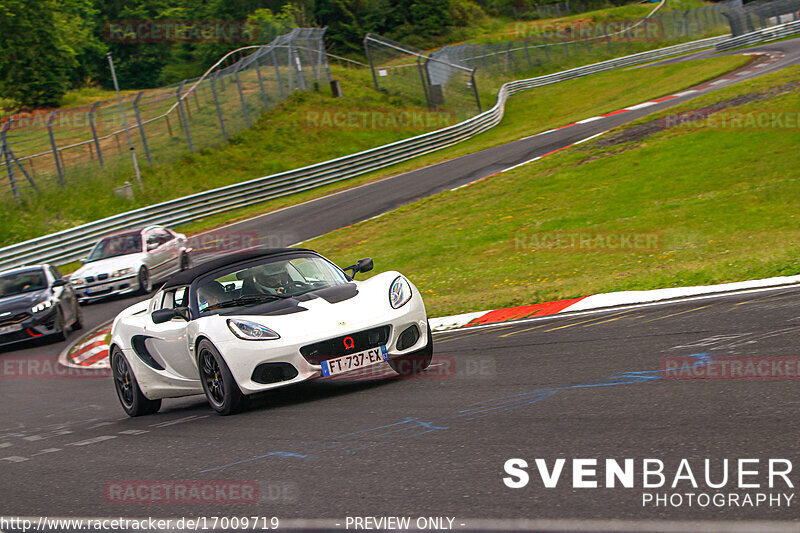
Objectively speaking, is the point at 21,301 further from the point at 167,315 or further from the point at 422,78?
the point at 422,78

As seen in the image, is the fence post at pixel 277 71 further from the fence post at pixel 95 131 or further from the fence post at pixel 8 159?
the fence post at pixel 8 159

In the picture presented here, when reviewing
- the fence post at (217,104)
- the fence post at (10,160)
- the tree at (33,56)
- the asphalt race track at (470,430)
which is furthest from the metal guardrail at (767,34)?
the tree at (33,56)

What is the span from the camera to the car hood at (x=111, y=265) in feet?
64.4

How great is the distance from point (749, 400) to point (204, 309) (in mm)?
4741

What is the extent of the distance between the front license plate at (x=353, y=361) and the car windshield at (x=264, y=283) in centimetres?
106

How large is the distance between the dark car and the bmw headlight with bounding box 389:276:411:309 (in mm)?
10378

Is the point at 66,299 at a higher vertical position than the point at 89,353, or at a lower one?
higher

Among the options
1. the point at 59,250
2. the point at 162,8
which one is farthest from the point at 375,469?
the point at 162,8

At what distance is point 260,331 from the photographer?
716 centimetres

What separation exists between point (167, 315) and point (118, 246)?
13.6 metres

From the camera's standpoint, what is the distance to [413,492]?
171 inches

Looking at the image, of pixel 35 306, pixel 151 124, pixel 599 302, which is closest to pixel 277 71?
pixel 151 124

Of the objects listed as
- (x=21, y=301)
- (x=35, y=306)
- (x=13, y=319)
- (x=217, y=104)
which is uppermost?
(x=217, y=104)

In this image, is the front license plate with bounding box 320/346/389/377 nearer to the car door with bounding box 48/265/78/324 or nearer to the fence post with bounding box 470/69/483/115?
the car door with bounding box 48/265/78/324
